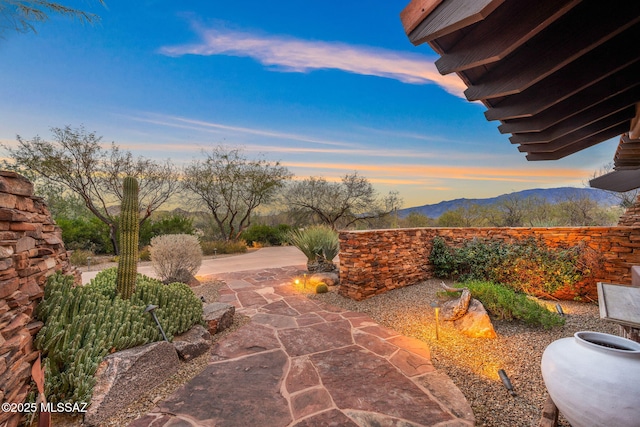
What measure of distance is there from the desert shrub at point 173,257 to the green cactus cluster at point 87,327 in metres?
2.20

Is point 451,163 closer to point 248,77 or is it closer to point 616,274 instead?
point 616,274

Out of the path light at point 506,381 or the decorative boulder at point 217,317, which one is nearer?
the path light at point 506,381

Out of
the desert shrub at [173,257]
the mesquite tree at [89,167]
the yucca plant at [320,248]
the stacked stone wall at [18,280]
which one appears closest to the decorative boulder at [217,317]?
the stacked stone wall at [18,280]

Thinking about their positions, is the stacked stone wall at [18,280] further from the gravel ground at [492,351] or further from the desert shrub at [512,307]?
the desert shrub at [512,307]

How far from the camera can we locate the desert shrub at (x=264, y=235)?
1328cm

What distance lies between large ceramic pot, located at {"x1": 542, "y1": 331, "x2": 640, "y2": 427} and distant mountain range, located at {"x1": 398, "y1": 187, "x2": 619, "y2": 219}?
12.2 meters

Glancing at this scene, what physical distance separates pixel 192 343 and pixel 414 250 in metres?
4.50

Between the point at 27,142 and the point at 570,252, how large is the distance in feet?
50.6

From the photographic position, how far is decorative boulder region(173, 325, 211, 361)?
9.43 ft

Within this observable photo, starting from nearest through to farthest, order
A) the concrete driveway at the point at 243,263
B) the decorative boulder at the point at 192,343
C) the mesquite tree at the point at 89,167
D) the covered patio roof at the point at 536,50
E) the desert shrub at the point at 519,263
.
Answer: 1. the covered patio roof at the point at 536,50
2. the decorative boulder at the point at 192,343
3. the desert shrub at the point at 519,263
4. the concrete driveway at the point at 243,263
5. the mesquite tree at the point at 89,167

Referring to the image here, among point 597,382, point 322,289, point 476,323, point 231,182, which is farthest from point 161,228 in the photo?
point 597,382

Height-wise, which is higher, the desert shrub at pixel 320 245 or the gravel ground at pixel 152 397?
the desert shrub at pixel 320 245

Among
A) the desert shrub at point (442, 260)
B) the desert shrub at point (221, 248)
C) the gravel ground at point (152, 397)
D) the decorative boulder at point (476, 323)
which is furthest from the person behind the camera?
the desert shrub at point (221, 248)

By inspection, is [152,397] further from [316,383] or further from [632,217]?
[632,217]
